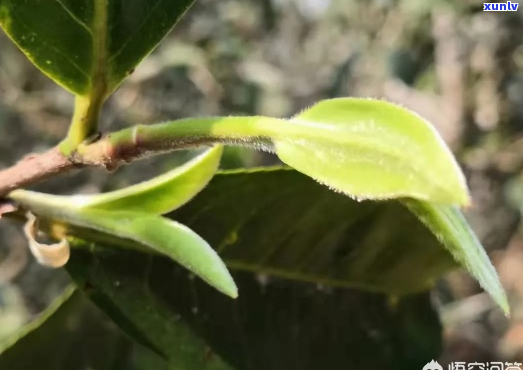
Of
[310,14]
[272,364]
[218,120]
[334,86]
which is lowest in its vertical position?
[272,364]

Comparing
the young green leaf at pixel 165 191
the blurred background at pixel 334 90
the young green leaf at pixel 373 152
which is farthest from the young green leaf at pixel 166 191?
the blurred background at pixel 334 90

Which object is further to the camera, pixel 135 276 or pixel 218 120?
pixel 135 276

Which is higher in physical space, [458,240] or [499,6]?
[499,6]

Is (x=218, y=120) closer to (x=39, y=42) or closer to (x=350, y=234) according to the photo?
(x=39, y=42)

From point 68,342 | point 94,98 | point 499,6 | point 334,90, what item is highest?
point 499,6

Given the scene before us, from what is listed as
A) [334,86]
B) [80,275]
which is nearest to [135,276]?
[80,275]

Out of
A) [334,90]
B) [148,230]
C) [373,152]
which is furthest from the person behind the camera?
[334,90]

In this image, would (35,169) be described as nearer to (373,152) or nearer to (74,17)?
(74,17)

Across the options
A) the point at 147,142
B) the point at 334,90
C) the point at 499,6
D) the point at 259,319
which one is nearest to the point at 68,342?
the point at 259,319
